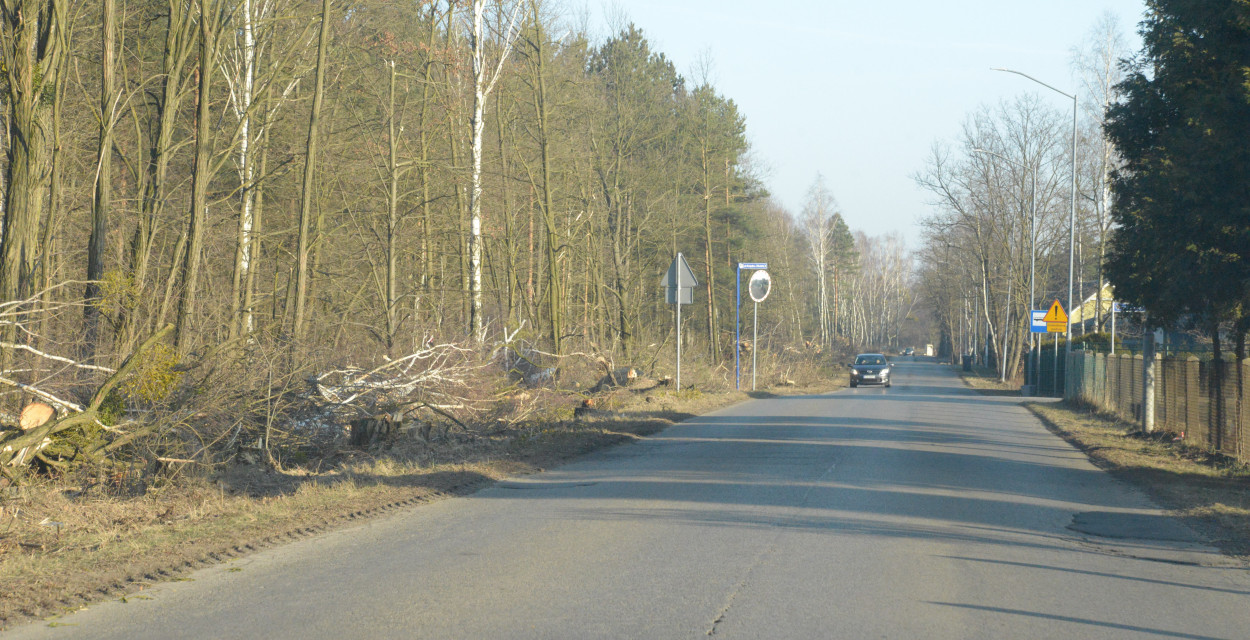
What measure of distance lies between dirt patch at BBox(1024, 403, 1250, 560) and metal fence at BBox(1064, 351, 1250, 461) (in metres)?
0.29

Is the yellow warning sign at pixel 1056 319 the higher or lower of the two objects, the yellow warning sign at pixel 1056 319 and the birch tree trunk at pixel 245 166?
the lower

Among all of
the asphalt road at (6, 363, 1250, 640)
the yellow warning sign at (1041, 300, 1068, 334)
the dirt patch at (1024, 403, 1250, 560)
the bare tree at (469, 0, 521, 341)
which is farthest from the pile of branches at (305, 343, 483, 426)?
the yellow warning sign at (1041, 300, 1068, 334)

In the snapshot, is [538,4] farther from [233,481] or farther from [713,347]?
[713,347]

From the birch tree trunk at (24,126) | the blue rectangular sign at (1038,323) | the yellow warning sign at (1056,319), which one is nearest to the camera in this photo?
the birch tree trunk at (24,126)

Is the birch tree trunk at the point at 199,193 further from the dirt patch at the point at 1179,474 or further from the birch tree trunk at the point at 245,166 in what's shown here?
the dirt patch at the point at 1179,474

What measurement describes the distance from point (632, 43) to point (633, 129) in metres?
14.6

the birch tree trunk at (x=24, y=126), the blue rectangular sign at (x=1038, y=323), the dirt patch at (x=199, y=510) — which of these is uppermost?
the birch tree trunk at (x=24, y=126)

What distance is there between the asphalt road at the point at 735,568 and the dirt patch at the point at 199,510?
1.07ft

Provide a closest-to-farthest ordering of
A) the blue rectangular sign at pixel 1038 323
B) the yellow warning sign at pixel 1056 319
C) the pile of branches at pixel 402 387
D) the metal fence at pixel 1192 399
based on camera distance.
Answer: the pile of branches at pixel 402 387 < the metal fence at pixel 1192 399 < the yellow warning sign at pixel 1056 319 < the blue rectangular sign at pixel 1038 323

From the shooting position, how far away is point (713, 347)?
48.3 meters

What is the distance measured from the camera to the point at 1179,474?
13789 mm

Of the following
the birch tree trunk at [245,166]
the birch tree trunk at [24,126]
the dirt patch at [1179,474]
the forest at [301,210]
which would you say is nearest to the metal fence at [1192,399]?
the dirt patch at [1179,474]

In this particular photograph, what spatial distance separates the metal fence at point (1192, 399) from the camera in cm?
1464

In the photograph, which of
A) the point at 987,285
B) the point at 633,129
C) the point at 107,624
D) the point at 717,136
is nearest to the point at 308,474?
the point at 107,624
